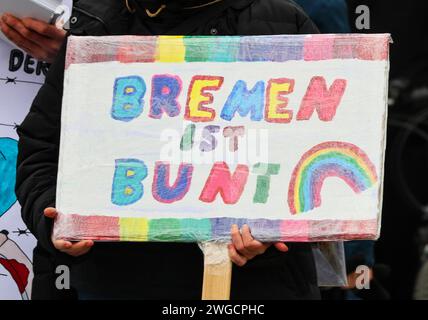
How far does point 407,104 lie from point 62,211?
2048mm

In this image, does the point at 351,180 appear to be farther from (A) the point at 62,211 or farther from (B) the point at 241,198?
(A) the point at 62,211

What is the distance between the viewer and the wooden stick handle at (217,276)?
2.63 metres

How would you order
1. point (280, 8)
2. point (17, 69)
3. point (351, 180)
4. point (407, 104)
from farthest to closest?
1. point (407, 104)
2. point (17, 69)
3. point (280, 8)
4. point (351, 180)

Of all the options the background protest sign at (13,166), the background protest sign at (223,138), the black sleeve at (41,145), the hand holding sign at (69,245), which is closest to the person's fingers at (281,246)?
the background protest sign at (223,138)

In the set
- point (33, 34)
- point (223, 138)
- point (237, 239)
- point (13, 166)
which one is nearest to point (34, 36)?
point (33, 34)

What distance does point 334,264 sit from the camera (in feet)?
9.48

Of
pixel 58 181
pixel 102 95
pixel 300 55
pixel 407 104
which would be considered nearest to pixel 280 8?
pixel 300 55

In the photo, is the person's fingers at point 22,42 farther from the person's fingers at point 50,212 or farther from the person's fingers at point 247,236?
the person's fingers at point 247,236

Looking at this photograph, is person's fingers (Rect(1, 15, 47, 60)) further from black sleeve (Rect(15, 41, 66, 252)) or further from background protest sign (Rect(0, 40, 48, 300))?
black sleeve (Rect(15, 41, 66, 252))

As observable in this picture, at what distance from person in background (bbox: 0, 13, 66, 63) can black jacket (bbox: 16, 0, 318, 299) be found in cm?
23

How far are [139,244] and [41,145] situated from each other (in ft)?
1.21

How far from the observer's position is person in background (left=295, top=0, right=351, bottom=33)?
3375 mm

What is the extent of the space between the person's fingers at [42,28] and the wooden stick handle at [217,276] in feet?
3.04

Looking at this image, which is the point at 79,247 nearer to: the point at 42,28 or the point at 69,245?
the point at 69,245
